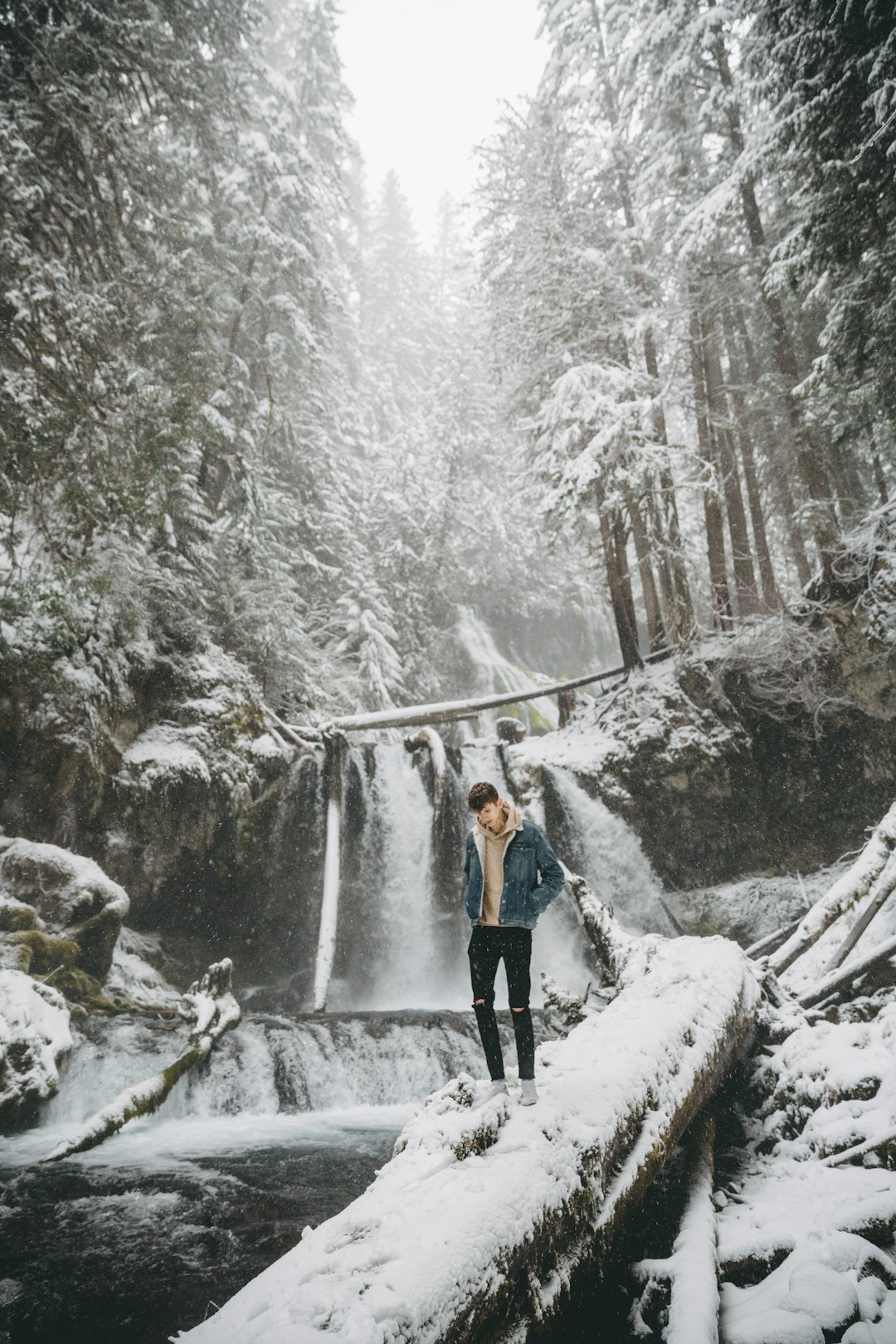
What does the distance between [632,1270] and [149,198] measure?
1459 centimetres

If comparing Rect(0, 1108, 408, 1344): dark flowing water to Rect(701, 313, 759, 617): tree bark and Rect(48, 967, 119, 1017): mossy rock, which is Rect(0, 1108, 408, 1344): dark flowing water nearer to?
Rect(48, 967, 119, 1017): mossy rock

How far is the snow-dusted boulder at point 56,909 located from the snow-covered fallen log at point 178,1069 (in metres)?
1.58

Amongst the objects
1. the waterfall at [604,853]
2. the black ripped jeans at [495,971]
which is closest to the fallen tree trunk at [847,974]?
the black ripped jeans at [495,971]

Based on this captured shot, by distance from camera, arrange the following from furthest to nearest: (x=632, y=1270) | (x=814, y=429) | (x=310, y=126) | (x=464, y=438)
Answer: (x=464, y=438) < (x=310, y=126) < (x=814, y=429) < (x=632, y=1270)

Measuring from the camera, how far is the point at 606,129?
1544 cm

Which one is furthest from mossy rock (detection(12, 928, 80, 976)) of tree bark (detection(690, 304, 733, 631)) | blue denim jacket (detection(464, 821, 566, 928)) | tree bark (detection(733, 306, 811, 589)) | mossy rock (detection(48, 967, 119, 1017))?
tree bark (detection(733, 306, 811, 589))

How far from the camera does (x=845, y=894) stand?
5906 mm

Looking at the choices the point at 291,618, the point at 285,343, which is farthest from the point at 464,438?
the point at 291,618

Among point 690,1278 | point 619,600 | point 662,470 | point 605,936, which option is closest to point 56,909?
point 605,936

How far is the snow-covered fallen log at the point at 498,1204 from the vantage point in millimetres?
1760

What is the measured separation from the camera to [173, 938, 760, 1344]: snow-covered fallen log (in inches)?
69.3

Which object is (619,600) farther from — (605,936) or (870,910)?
(870,910)

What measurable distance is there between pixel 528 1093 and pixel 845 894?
178 inches

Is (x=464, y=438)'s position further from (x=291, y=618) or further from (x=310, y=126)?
(x=291, y=618)
